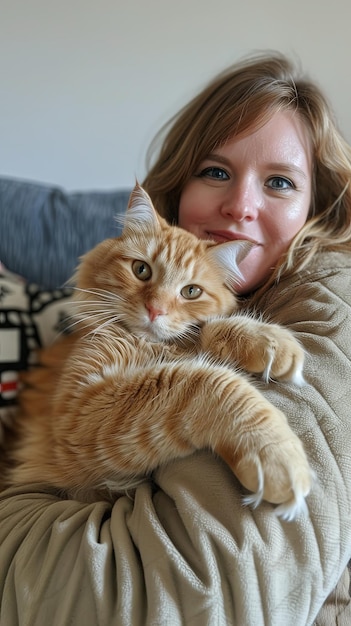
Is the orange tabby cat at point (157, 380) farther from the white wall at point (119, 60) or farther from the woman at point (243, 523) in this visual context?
the white wall at point (119, 60)

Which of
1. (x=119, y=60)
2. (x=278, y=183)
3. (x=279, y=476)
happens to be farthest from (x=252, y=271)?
(x=119, y=60)

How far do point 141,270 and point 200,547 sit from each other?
70 centimetres

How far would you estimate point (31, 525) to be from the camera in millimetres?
1035

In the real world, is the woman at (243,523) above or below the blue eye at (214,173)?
below

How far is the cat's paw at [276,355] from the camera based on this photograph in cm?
102

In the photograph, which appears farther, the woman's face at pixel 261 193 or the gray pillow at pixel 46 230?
the gray pillow at pixel 46 230

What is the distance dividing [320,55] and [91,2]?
1.08 meters

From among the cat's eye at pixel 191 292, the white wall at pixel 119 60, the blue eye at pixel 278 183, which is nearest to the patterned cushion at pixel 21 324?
the cat's eye at pixel 191 292

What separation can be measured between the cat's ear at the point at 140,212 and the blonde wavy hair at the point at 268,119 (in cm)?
31

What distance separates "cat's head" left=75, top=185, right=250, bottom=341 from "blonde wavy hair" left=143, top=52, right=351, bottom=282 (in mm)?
165

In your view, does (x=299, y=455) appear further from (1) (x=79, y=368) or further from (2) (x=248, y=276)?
(2) (x=248, y=276)

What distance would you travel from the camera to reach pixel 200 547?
83 cm

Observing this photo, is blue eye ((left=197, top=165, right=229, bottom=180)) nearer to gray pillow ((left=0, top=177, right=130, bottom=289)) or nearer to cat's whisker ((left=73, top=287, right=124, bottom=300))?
cat's whisker ((left=73, top=287, right=124, bottom=300))

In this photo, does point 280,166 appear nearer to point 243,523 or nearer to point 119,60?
point 243,523
